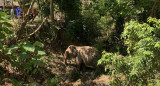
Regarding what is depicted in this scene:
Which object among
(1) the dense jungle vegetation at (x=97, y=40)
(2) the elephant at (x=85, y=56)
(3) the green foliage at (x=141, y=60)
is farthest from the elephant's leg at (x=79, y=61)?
(3) the green foliage at (x=141, y=60)

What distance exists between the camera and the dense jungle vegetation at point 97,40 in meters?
3.54

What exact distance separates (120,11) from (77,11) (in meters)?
3.06

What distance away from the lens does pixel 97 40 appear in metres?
9.65

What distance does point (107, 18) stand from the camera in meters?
9.85

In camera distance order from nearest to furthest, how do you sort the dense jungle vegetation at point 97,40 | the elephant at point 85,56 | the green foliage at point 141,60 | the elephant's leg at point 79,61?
the green foliage at point 141,60 < the dense jungle vegetation at point 97,40 < the elephant at point 85,56 < the elephant's leg at point 79,61

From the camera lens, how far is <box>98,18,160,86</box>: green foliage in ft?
10.7

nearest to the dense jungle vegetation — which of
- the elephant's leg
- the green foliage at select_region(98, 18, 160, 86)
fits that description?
the green foliage at select_region(98, 18, 160, 86)

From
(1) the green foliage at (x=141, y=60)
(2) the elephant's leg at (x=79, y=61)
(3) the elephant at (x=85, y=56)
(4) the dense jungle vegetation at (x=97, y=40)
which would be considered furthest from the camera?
(2) the elephant's leg at (x=79, y=61)

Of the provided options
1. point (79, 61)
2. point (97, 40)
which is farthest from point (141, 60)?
point (97, 40)

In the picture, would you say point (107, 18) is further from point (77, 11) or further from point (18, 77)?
point (18, 77)

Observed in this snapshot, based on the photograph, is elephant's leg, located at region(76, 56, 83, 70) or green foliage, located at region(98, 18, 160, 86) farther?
elephant's leg, located at region(76, 56, 83, 70)

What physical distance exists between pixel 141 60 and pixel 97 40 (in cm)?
639

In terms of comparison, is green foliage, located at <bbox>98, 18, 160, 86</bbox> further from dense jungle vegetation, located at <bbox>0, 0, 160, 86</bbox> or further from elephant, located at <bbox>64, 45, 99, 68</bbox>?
elephant, located at <bbox>64, 45, 99, 68</bbox>

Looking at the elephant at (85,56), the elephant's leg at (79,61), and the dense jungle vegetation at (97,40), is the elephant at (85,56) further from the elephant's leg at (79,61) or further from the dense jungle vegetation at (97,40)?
the dense jungle vegetation at (97,40)
